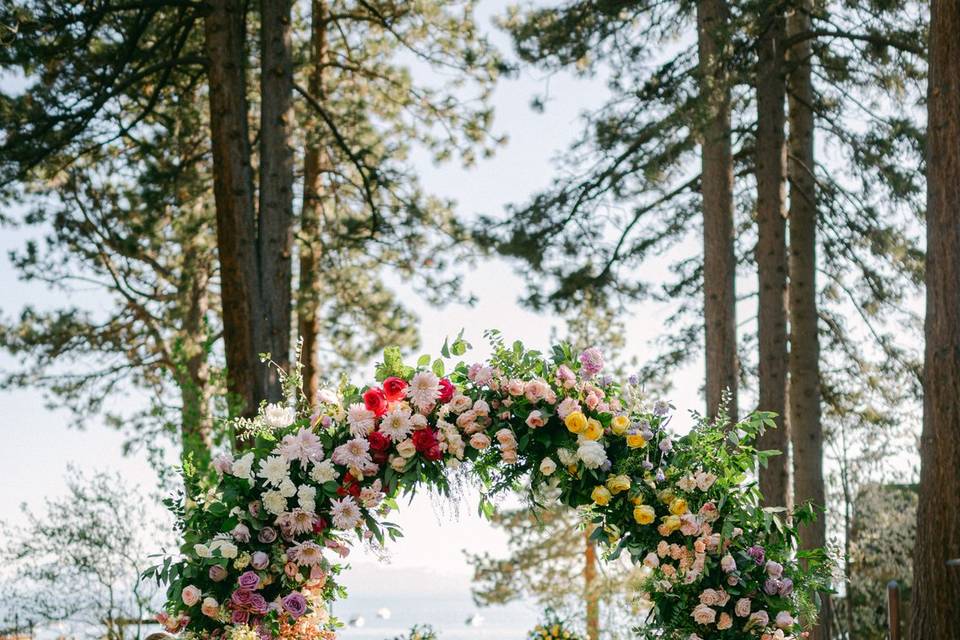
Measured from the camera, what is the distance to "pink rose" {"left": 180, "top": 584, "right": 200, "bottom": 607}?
4336mm

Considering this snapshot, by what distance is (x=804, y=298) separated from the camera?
9859 mm

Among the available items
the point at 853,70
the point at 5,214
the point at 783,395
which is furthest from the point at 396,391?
the point at 5,214

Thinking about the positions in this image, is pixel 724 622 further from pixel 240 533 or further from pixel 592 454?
pixel 240 533

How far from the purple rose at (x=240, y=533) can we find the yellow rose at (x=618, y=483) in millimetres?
1588

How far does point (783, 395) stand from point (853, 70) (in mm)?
3419

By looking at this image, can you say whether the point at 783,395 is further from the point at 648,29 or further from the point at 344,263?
the point at 344,263

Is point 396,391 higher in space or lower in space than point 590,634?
higher

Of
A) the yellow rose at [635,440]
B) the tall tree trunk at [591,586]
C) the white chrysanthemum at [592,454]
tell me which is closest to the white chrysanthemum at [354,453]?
the white chrysanthemum at [592,454]

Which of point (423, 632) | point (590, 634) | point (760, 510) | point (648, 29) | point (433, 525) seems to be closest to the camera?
point (760, 510)

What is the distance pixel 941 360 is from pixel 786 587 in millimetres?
2446

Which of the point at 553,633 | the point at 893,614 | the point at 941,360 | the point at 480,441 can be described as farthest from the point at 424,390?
the point at 553,633

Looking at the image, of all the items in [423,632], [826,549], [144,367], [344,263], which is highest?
[344,263]

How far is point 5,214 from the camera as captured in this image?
12.7 m

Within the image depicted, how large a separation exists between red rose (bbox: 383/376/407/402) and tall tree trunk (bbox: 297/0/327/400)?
278 inches
